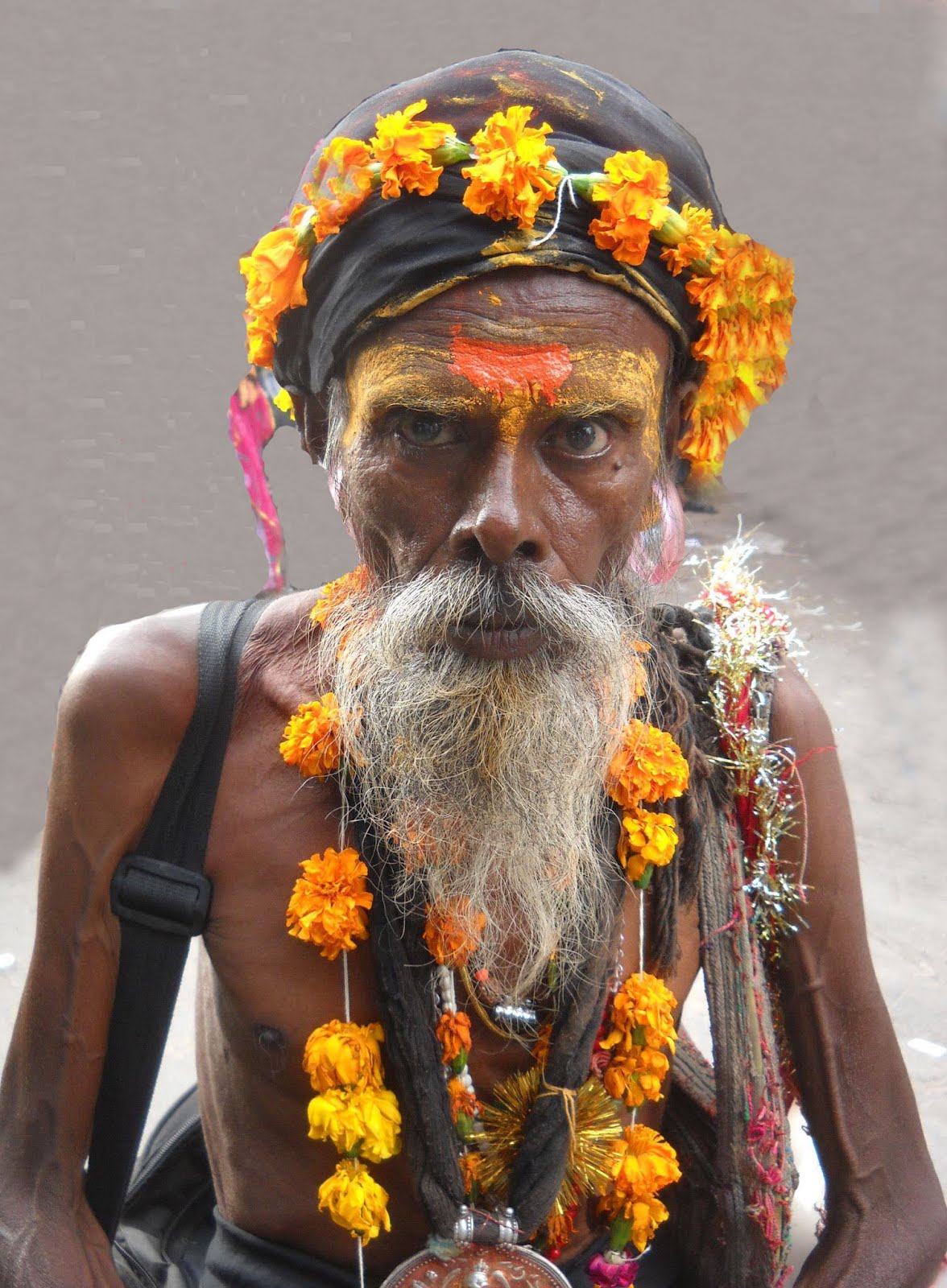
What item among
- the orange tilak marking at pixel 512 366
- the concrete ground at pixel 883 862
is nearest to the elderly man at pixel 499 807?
the orange tilak marking at pixel 512 366

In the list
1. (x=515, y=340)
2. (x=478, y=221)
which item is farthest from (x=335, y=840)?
(x=478, y=221)

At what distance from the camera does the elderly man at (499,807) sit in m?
1.79

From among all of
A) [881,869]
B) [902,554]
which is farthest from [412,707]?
[902,554]

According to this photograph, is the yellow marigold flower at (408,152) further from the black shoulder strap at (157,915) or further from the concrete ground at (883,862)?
the concrete ground at (883,862)

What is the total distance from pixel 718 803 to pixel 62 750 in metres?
1.09

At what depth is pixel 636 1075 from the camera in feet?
6.66

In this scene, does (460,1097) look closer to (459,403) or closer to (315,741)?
(315,741)

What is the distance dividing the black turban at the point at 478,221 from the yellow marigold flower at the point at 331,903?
A: 757 mm

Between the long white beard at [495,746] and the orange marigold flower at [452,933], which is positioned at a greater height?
the long white beard at [495,746]

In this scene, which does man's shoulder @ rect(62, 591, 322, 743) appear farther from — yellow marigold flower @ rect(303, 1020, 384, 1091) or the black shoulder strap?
yellow marigold flower @ rect(303, 1020, 384, 1091)

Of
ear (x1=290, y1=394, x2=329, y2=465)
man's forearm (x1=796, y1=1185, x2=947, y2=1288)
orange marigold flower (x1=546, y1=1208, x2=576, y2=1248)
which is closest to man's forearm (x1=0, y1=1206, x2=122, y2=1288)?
orange marigold flower (x1=546, y1=1208, x2=576, y2=1248)

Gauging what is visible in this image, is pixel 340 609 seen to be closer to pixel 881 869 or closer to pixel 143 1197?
pixel 143 1197

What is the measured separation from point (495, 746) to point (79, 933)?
0.75 m

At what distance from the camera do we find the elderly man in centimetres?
179
